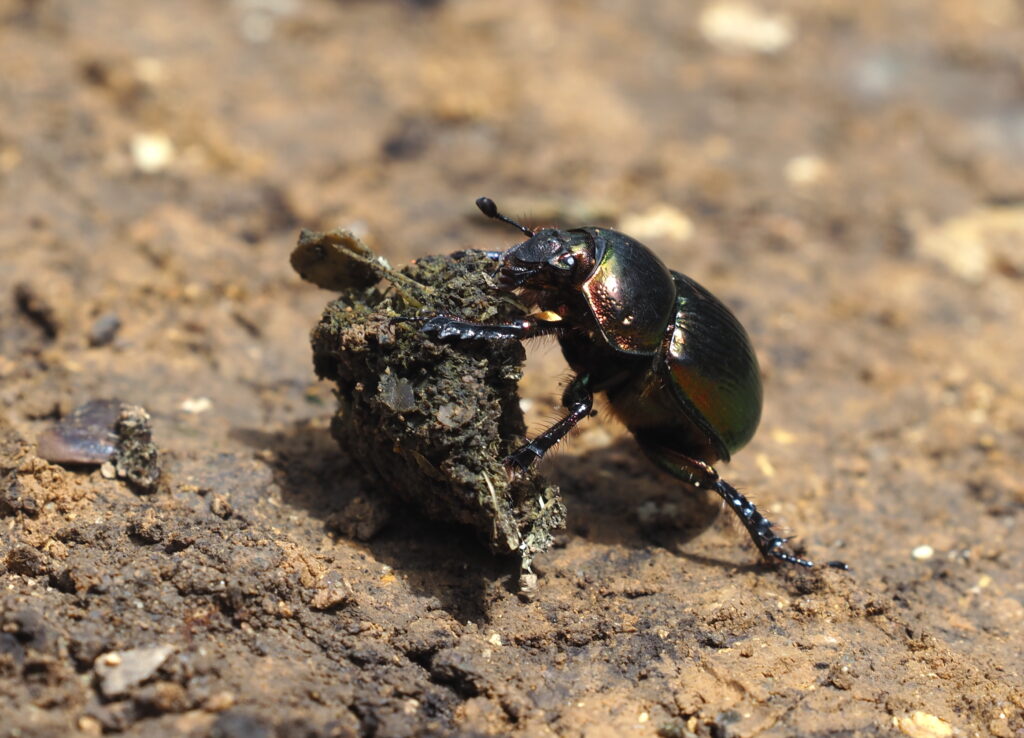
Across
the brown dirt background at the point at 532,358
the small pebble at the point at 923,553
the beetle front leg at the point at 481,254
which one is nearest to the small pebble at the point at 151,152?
the brown dirt background at the point at 532,358

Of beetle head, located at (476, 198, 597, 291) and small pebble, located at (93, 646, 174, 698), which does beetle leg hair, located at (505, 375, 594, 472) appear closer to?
beetle head, located at (476, 198, 597, 291)

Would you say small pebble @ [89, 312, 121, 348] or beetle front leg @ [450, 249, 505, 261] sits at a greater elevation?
beetle front leg @ [450, 249, 505, 261]

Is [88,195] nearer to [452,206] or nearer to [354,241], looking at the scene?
[452,206]

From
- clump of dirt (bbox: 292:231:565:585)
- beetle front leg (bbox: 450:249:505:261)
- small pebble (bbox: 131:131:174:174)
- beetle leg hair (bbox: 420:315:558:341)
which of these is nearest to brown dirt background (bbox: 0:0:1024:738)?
small pebble (bbox: 131:131:174:174)

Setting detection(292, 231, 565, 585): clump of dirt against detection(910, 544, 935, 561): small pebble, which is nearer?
detection(292, 231, 565, 585): clump of dirt

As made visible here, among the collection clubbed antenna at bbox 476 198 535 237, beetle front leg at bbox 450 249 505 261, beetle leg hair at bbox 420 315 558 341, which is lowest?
beetle leg hair at bbox 420 315 558 341

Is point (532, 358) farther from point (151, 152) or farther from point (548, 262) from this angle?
point (151, 152)

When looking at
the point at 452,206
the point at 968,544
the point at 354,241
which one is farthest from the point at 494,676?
the point at 452,206
